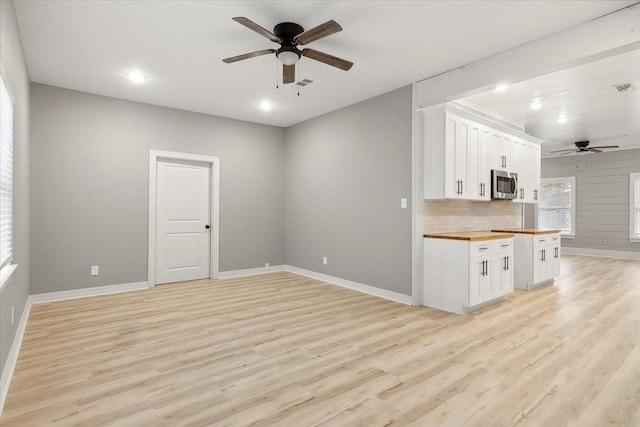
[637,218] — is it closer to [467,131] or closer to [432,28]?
[467,131]

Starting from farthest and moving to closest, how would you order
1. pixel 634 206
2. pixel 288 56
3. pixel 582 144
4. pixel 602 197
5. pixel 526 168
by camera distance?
pixel 602 197
pixel 634 206
pixel 582 144
pixel 526 168
pixel 288 56

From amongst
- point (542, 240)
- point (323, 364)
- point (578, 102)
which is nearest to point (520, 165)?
point (578, 102)

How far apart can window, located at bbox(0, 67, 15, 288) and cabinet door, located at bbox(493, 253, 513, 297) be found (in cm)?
496

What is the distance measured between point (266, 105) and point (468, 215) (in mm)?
3747

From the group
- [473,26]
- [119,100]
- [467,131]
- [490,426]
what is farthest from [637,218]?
[119,100]

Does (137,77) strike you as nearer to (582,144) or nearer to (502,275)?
(502,275)

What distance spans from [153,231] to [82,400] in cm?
354

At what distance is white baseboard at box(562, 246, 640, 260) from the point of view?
28.8 feet

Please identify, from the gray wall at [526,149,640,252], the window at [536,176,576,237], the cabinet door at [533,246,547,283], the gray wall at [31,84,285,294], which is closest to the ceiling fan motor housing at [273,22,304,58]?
the gray wall at [31,84,285,294]

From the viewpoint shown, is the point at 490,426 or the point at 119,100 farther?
the point at 119,100

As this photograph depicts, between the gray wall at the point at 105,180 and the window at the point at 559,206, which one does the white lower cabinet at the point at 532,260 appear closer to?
the gray wall at the point at 105,180

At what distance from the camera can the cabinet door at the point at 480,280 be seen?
4.09 metres

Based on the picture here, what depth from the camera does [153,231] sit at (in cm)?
546

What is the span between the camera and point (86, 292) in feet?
16.0
